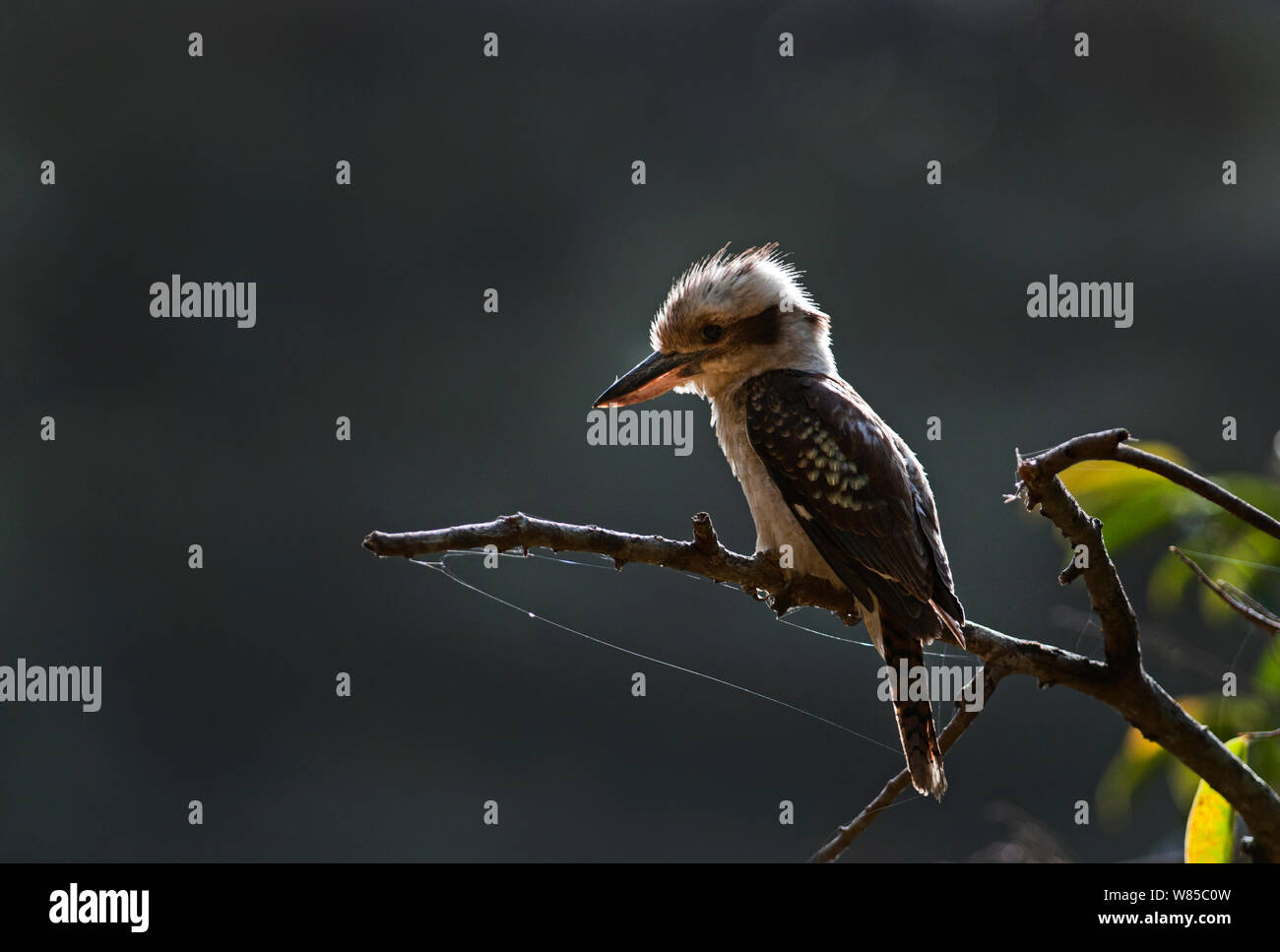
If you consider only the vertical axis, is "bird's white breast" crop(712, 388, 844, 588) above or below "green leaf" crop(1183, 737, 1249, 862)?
above

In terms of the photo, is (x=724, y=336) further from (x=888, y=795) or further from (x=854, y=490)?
(x=888, y=795)

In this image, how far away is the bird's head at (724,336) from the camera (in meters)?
2.29

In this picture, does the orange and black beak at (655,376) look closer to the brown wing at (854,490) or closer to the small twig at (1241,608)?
the brown wing at (854,490)

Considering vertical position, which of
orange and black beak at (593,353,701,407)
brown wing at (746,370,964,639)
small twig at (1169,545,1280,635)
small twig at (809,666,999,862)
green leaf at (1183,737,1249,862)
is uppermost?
orange and black beak at (593,353,701,407)

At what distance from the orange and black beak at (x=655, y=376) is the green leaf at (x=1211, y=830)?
3.98ft

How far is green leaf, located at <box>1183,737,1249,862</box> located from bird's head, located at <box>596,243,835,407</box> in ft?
3.59

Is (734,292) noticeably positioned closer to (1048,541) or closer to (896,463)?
(896,463)

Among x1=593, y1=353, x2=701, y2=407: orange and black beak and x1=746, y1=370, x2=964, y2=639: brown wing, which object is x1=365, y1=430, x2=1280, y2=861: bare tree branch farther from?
x1=593, y1=353, x2=701, y2=407: orange and black beak

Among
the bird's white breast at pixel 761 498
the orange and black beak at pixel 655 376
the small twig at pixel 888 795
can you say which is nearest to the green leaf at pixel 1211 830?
the small twig at pixel 888 795

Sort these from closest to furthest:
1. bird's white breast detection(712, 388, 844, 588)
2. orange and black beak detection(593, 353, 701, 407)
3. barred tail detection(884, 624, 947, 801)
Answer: barred tail detection(884, 624, 947, 801) < bird's white breast detection(712, 388, 844, 588) < orange and black beak detection(593, 353, 701, 407)

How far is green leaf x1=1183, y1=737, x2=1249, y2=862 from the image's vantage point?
145cm

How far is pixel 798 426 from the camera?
2.05m

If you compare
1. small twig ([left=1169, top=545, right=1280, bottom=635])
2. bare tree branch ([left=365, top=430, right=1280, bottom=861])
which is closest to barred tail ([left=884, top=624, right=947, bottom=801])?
bare tree branch ([left=365, top=430, right=1280, bottom=861])

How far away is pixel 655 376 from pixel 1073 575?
110cm
